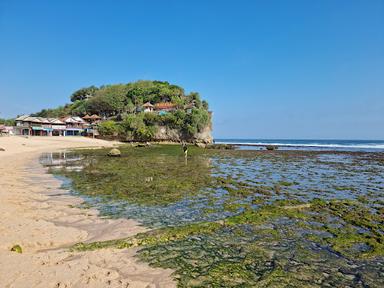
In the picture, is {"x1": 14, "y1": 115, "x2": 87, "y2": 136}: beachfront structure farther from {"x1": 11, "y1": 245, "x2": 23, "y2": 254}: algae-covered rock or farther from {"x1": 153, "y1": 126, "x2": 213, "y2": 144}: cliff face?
{"x1": 11, "y1": 245, "x2": 23, "y2": 254}: algae-covered rock

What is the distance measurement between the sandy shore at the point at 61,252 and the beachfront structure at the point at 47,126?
3144 inches

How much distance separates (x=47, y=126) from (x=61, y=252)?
87.6 meters

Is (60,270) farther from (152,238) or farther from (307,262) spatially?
(307,262)

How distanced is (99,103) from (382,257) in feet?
337

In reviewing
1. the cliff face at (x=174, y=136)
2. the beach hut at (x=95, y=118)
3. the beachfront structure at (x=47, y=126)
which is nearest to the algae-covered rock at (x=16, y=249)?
the cliff face at (x=174, y=136)

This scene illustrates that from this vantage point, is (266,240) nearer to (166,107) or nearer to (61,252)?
(61,252)

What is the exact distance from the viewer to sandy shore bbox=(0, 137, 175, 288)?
14.9 feet

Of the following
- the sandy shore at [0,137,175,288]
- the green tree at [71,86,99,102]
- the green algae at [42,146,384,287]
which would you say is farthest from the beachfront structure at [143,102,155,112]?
the sandy shore at [0,137,175,288]

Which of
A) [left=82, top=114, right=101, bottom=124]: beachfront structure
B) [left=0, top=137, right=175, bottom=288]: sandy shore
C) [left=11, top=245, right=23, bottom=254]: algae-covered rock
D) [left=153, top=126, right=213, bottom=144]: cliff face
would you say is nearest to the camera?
[left=0, top=137, right=175, bottom=288]: sandy shore

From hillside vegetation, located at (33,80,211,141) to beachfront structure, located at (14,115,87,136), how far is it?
10330 millimetres

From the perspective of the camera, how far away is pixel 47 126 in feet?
266

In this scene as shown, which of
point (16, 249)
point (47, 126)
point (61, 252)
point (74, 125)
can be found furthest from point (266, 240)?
point (74, 125)

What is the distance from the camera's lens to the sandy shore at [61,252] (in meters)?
4.55

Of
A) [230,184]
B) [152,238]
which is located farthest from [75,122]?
[152,238]
